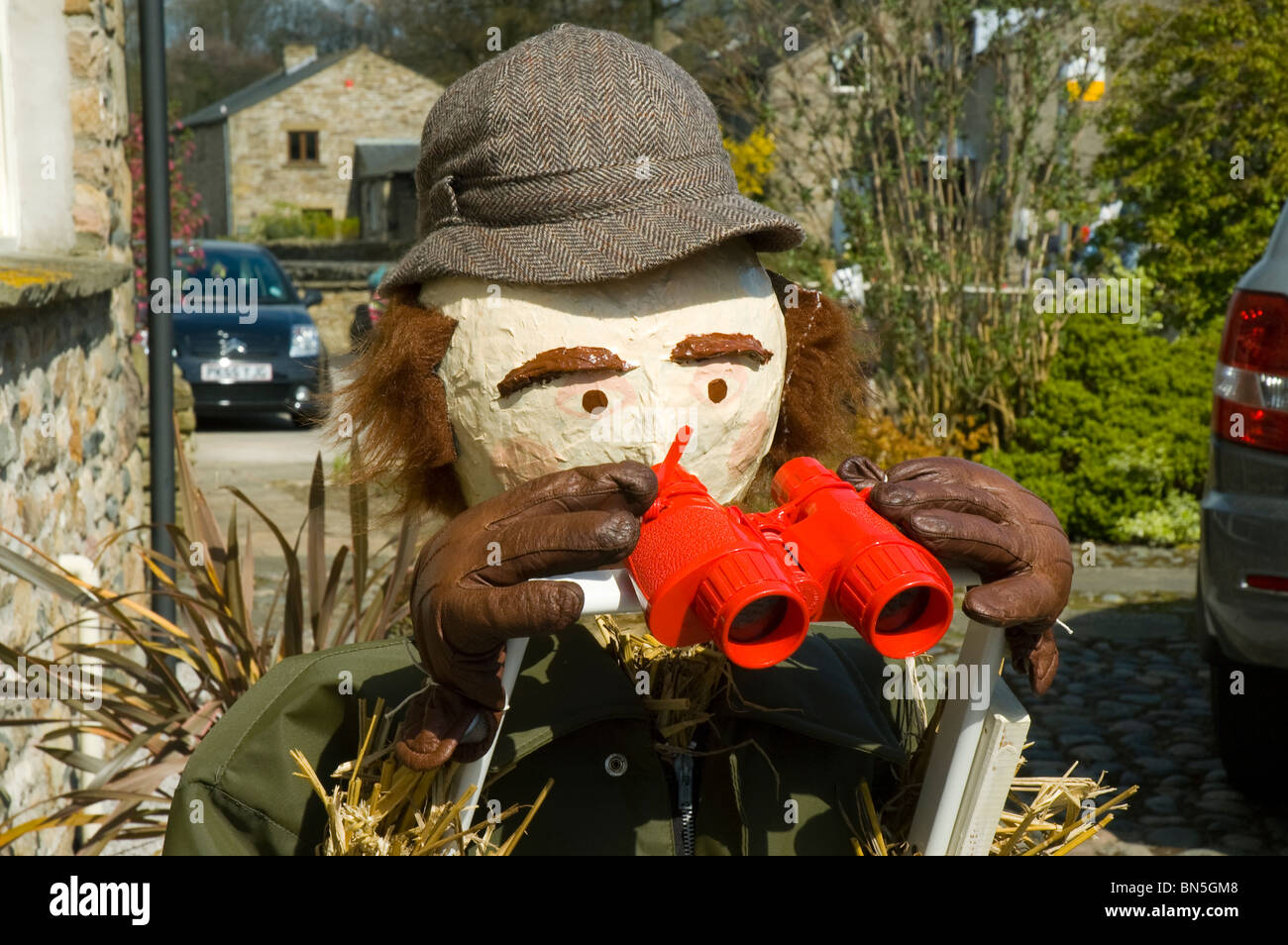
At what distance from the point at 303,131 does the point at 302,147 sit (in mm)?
641

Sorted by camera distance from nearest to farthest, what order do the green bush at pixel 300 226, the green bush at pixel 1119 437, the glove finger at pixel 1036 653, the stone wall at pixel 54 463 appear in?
the glove finger at pixel 1036 653
the stone wall at pixel 54 463
the green bush at pixel 1119 437
the green bush at pixel 300 226

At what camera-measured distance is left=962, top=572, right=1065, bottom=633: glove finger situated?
1.39 metres

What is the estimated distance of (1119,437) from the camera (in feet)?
24.9

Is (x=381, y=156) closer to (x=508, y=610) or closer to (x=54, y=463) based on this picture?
(x=54, y=463)

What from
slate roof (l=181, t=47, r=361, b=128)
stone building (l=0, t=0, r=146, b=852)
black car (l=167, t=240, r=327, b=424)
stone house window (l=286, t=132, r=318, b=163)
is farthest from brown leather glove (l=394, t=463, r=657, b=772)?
stone house window (l=286, t=132, r=318, b=163)

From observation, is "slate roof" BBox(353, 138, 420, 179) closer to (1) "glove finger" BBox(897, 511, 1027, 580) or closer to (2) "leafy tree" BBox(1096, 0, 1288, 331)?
(2) "leafy tree" BBox(1096, 0, 1288, 331)

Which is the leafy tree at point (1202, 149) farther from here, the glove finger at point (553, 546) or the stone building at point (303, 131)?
the stone building at point (303, 131)

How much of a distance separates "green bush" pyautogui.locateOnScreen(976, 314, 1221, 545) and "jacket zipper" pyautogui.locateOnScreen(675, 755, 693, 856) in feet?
20.1

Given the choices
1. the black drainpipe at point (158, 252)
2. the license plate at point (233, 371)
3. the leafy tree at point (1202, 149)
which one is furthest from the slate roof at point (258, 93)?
the black drainpipe at point (158, 252)

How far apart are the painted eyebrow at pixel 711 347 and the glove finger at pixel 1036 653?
50 centimetres

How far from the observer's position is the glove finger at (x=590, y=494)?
1.37 m

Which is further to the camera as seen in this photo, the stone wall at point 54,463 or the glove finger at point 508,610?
the stone wall at point 54,463

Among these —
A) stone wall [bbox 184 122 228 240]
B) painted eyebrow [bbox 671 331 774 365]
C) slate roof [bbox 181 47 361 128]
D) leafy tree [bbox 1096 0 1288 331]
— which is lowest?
painted eyebrow [bbox 671 331 774 365]

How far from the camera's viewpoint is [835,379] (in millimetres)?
2045
